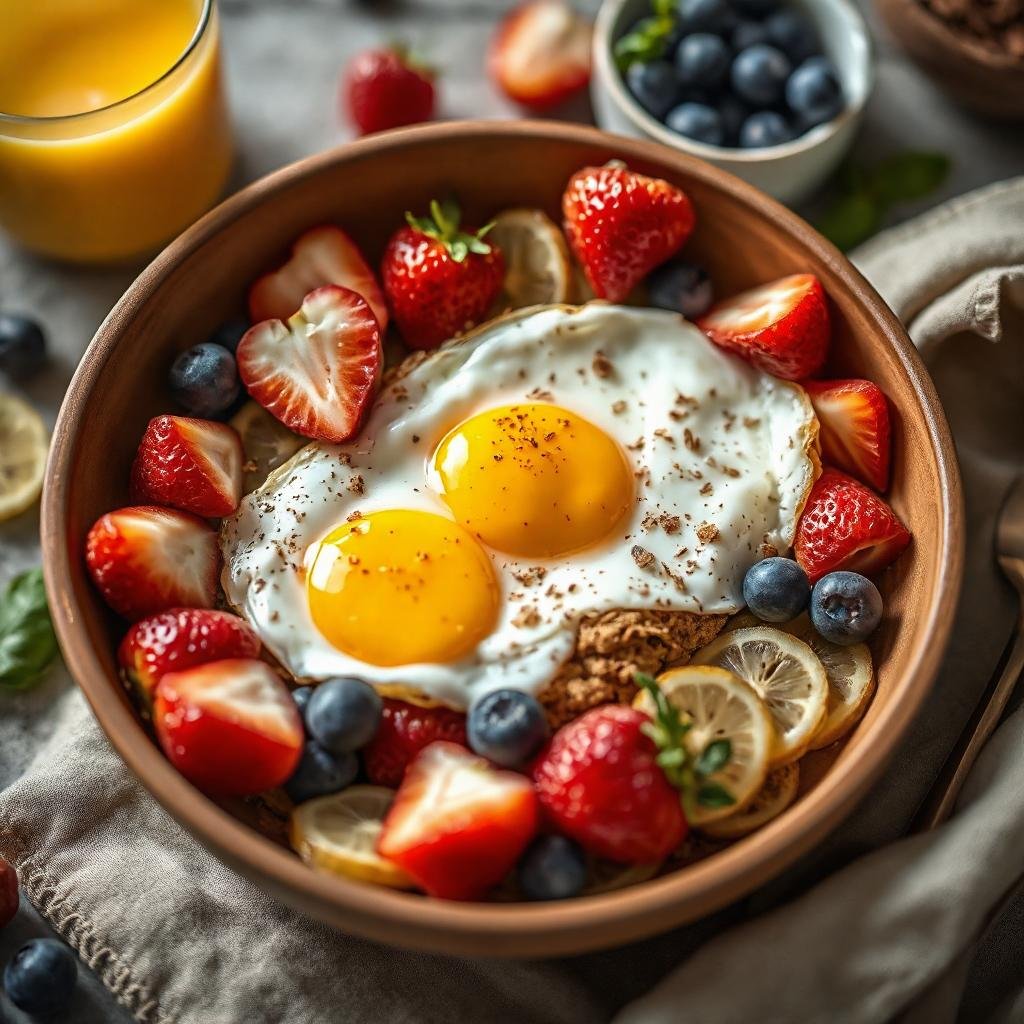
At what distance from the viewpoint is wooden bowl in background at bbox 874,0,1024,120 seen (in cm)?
355

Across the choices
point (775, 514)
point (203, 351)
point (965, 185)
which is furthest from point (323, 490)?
point (965, 185)

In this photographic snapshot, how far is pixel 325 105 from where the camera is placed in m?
3.91

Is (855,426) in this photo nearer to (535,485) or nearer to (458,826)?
(535,485)

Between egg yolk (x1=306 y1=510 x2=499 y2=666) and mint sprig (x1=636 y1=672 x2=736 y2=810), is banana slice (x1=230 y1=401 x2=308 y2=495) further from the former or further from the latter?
mint sprig (x1=636 y1=672 x2=736 y2=810)

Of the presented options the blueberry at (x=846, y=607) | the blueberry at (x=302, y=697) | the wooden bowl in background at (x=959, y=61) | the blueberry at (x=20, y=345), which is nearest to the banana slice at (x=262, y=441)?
the blueberry at (x=302, y=697)

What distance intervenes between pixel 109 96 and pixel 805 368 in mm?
2011

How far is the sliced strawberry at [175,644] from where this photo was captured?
2.56m

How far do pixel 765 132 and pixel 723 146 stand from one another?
14 centimetres

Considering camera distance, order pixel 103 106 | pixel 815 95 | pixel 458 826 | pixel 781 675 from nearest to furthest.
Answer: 1. pixel 458 826
2. pixel 781 675
3. pixel 103 106
4. pixel 815 95

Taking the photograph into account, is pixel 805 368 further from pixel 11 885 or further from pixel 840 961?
pixel 11 885

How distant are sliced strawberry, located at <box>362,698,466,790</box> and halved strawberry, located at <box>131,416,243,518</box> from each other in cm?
64

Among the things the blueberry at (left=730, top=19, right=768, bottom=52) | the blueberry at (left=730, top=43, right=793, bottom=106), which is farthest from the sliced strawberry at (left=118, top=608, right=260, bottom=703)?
the blueberry at (left=730, top=19, right=768, bottom=52)

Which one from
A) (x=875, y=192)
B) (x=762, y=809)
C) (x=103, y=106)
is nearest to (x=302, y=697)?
(x=762, y=809)

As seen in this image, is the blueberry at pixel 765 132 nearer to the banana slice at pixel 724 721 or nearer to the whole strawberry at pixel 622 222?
the whole strawberry at pixel 622 222
